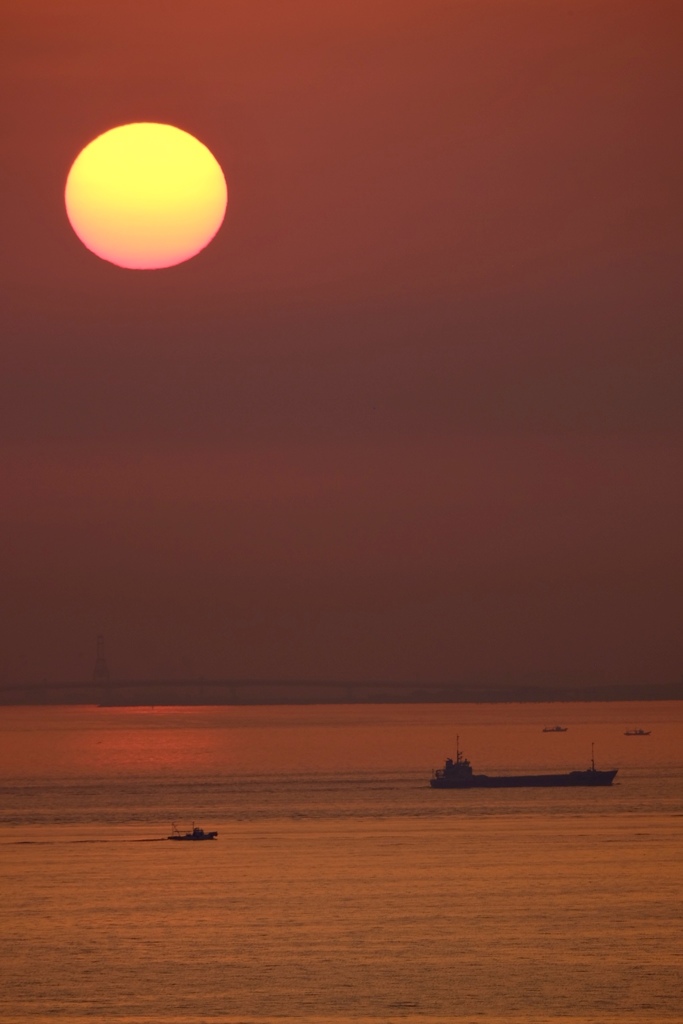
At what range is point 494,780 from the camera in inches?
4026

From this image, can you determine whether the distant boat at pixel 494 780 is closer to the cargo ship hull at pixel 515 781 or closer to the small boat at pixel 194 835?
the cargo ship hull at pixel 515 781

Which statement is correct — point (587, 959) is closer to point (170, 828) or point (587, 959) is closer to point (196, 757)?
point (170, 828)

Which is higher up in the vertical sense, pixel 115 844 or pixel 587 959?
pixel 115 844

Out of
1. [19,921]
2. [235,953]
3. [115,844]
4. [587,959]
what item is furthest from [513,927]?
[115,844]

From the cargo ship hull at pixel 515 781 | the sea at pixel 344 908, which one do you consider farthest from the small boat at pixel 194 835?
the cargo ship hull at pixel 515 781

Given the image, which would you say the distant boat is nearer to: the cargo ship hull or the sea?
the cargo ship hull

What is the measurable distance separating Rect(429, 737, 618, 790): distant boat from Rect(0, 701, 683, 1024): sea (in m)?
4.00

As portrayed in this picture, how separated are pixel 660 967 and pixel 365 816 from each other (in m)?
41.3

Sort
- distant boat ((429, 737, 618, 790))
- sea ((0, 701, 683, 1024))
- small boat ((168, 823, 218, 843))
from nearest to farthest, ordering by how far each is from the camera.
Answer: sea ((0, 701, 683, 1024))
small boat ((168, 823, 218, 843))
distant boat ((429, 737, 618, 790))

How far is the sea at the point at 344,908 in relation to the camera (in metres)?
34.3

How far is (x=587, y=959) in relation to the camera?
38219 millimetres

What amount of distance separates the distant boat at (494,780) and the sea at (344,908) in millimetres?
4001

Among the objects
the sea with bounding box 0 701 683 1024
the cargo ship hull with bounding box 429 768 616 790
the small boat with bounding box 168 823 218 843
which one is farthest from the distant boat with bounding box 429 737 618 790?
the small boat with bounding box 168 823 218 843

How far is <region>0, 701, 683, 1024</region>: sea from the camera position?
3431 cm
